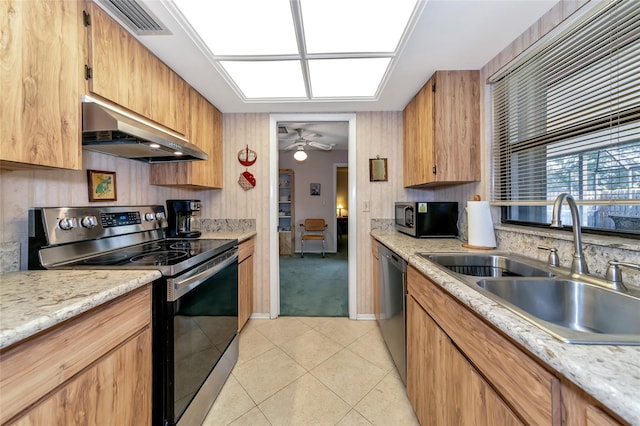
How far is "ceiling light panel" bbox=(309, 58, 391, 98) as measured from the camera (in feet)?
5.66

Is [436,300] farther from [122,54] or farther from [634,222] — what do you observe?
[122,54]

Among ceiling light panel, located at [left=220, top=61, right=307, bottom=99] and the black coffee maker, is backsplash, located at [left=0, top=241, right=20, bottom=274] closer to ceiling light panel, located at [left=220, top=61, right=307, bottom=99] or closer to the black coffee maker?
the black coffee maker

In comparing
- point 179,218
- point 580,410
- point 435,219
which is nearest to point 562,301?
point 580,410

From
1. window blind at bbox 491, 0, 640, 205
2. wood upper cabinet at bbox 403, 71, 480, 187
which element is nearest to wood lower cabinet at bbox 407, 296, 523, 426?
window blind at bbox 491, 0, 640, 205

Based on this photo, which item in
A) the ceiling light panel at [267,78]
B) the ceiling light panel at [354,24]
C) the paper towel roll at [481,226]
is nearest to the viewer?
the ceiling light panel at [354,24]

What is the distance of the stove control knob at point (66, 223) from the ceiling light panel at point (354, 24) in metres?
1.60

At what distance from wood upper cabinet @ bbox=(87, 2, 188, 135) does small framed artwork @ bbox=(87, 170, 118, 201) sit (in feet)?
1.56

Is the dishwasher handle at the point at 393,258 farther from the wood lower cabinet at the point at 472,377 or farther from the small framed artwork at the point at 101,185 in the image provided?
the small framed artwork at the point at 101,185

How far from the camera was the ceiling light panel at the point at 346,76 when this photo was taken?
173cm

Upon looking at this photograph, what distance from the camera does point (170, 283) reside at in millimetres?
1140

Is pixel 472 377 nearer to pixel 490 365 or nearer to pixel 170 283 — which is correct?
pixel 490 365

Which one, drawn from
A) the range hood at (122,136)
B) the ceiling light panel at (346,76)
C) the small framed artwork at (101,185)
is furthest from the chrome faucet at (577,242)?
the small framed artwork at (101,185)

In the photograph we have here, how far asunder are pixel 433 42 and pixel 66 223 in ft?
7.37

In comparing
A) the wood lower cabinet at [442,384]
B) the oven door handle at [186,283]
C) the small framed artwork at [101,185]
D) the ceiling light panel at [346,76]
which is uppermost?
the ceiling light panel at [346,76]
